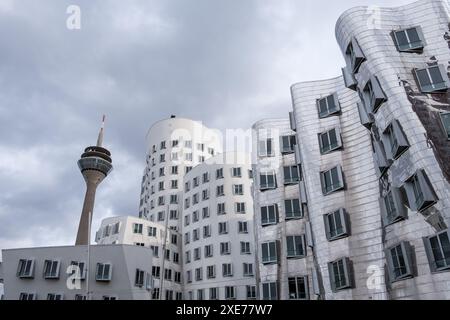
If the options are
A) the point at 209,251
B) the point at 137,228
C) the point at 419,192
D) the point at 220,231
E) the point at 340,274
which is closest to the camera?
the point at 419,192

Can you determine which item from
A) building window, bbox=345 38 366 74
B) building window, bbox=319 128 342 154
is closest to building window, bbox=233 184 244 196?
building window, bbox=319 128 342 154

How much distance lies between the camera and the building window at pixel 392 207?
73.0ft

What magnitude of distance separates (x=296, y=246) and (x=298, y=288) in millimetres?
3602

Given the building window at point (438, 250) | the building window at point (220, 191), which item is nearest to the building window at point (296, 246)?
the building window at point (438, 250)

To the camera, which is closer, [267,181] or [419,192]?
[419,192]

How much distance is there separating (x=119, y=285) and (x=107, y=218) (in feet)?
97.8

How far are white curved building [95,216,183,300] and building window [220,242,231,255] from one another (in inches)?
394

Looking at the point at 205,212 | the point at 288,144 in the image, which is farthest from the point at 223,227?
the point at 288,144

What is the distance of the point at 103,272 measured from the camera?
40156 millimetres

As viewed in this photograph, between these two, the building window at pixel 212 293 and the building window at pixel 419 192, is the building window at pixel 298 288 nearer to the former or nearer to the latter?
the building window at pixel 419 192

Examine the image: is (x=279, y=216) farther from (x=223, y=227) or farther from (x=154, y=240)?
(x=154, y=240)
